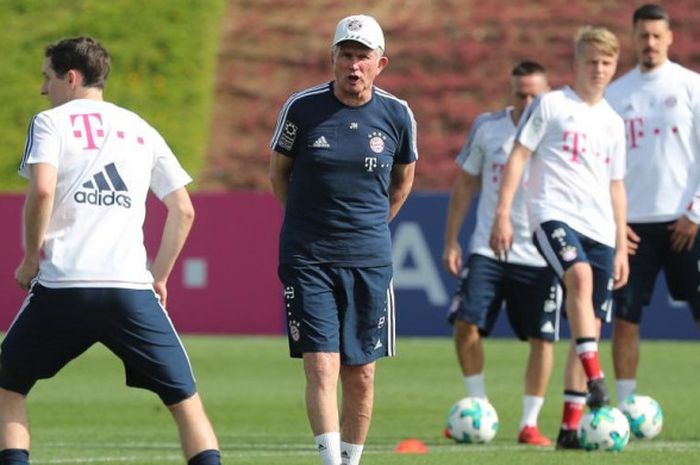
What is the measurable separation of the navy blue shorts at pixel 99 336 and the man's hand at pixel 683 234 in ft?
14.9

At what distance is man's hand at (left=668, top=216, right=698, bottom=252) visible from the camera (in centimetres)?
1126

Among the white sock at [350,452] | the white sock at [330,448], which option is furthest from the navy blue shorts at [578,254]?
the white sock at [330,448]

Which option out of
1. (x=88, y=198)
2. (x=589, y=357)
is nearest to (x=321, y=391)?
(x=88, y=198)

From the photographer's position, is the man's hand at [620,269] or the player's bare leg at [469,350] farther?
the player's bare leg at [469,350]

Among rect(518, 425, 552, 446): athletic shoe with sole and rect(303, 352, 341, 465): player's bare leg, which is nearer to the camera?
rect(303, 352, 341, 465): player's bare leg

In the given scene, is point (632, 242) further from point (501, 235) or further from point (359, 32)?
point (359, 32)

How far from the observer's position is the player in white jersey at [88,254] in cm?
748

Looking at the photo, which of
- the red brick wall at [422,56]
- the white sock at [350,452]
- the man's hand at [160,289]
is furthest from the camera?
the red brick wall at [422,56]

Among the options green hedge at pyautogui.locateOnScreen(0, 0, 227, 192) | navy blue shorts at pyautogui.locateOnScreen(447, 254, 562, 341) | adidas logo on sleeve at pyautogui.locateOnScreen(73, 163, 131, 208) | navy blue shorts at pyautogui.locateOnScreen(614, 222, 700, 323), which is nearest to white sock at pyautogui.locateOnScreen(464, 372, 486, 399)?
navy blue shorts at pyautogui.locateOnScreen(447, 254, 562, 341)

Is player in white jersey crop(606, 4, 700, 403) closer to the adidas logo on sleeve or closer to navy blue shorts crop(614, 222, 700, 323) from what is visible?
navy blue shorts crop(614, 222, 700, 323)

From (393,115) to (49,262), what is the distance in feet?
6.32

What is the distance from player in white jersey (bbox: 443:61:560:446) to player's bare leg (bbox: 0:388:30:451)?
4.60m

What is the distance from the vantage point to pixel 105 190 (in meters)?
7.52

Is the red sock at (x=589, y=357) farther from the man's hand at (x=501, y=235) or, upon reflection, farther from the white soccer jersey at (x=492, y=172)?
the white soccer jersey at (x=492, y=172)
